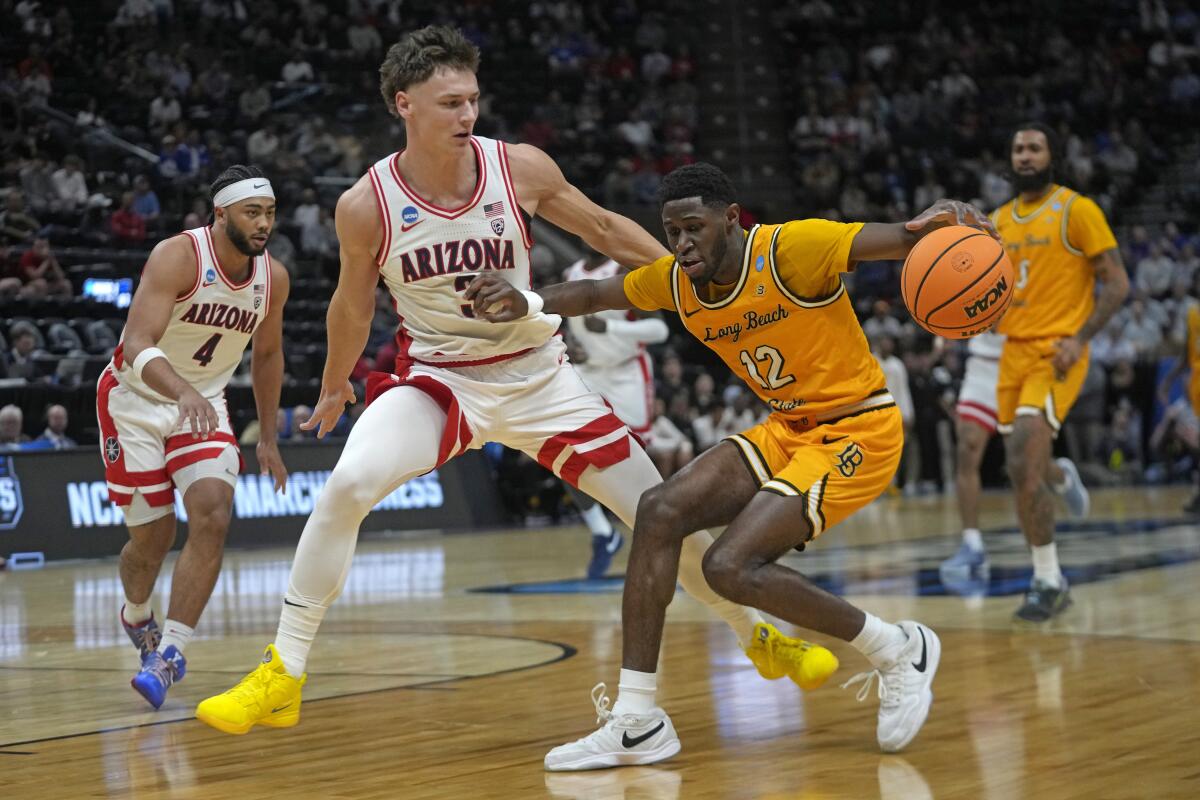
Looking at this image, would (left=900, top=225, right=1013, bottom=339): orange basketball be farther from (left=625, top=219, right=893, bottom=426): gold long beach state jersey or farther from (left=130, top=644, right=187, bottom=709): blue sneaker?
(left=130, top=644, right=187, bottom=709): blue sneaker

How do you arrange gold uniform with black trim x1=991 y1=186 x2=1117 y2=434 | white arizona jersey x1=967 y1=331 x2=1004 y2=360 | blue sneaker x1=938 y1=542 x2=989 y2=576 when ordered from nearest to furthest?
gold uniform with black trim x1=991 y1=186 x2=1117 y2=434, white arizona jersey x1=967 y1=331 x2=1004 y2=360, blue sneaker x1=938 y1=542 x2=989 y2=576

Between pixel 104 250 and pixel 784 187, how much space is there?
12248 millimetres

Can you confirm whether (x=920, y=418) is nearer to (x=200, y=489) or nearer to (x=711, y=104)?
(x=711, y=104)

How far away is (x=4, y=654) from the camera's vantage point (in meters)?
7.05

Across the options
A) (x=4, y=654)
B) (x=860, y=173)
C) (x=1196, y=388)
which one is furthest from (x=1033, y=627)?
(x=860, y=173)

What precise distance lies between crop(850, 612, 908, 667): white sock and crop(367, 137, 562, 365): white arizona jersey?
4.73ft

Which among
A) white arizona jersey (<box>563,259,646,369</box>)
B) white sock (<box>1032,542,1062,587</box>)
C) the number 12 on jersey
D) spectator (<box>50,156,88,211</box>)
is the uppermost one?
spectator (<box>50,156,88,211</box>)

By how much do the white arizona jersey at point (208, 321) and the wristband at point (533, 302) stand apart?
178cm

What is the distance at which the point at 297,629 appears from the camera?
190 inches

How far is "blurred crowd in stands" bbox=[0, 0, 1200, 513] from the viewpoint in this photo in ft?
52.7

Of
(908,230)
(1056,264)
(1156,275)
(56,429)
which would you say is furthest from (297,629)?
(1156,275)

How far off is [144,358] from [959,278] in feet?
9.83

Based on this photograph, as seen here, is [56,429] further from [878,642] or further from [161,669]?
[878,642]

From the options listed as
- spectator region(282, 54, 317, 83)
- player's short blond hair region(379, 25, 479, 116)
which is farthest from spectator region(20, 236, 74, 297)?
player's short blond hair region(379, 25, 479, 116)
